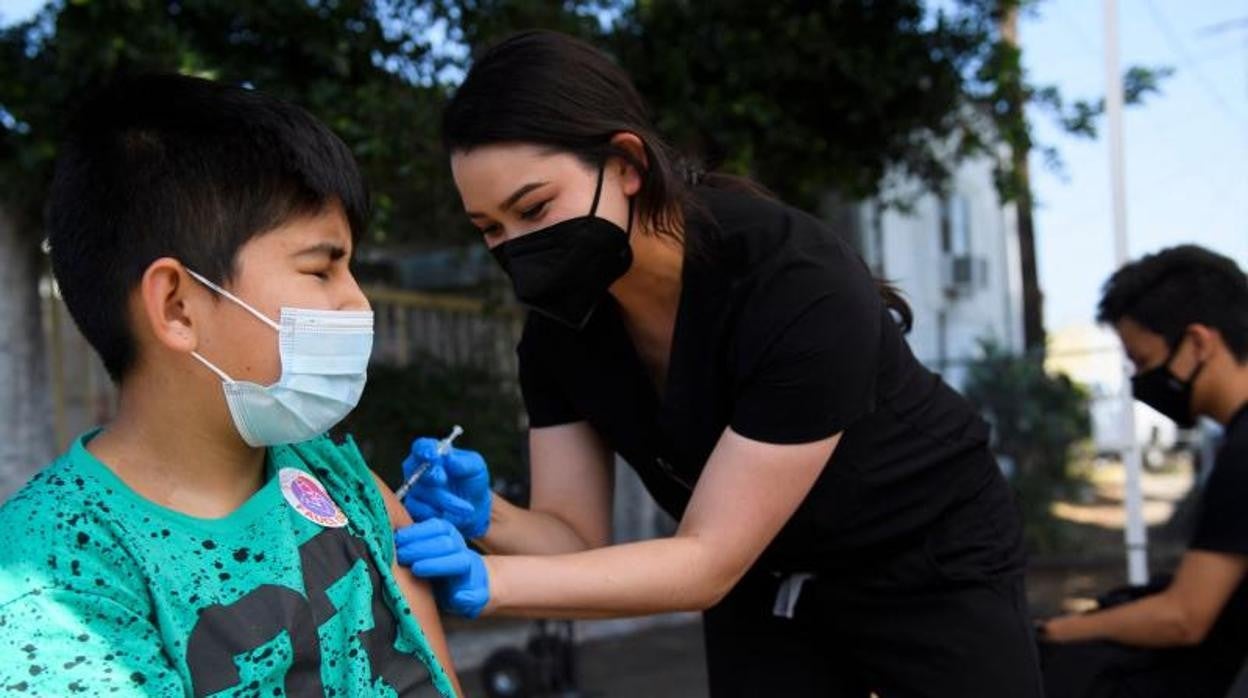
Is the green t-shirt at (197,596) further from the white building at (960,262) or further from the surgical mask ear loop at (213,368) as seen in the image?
the white building at (960,262)

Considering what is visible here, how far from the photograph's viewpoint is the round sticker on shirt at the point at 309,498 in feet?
5.11

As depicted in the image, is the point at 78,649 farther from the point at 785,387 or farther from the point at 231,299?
the point at 785,387

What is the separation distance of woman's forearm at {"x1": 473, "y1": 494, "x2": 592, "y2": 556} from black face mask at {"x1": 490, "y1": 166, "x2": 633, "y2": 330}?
355 mm

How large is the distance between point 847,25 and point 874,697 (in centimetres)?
405

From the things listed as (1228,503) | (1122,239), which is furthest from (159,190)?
(1122,239)

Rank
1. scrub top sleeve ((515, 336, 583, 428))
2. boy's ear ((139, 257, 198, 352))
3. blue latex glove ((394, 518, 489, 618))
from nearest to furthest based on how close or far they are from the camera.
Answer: boy's ear ((139, 257, 198, 352))
blue latex glove ((394, 518, 489, 618))
scrub top sleeve ((515, 336, 583, 428))

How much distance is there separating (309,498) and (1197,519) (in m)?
2.00

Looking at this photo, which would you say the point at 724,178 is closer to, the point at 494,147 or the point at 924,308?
the point at 494,147

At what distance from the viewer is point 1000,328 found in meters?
17.9

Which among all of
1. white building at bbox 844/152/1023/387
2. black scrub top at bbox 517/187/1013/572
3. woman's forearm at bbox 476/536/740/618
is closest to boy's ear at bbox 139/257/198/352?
woman's forearm at bbox 476/536/740/618

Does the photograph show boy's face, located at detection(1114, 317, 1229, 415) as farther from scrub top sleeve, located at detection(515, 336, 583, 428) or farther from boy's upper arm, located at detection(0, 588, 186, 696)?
boy's upper arm, located at detection(0, 588, 186, 696)

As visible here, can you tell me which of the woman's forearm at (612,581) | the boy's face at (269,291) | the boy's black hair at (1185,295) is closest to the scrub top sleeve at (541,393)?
the woman's forearm at (612,581)

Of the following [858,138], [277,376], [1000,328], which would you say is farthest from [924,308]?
[277,376]

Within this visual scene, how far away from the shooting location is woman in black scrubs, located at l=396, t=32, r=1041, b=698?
1796 mm
